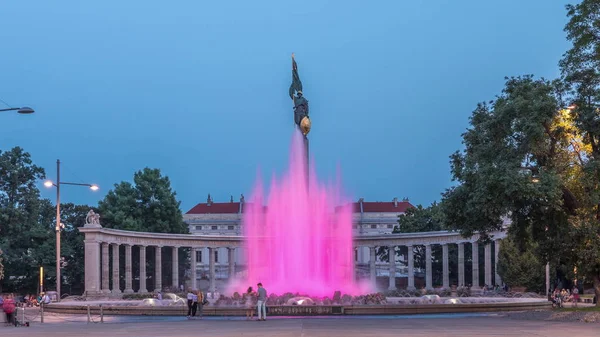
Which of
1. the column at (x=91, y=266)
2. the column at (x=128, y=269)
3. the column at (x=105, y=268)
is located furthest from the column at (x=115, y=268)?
the column at (x=91, y=266)

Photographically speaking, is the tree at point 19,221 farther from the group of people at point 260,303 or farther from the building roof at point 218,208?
the building roof at point 218,208

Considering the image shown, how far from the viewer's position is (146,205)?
353ft

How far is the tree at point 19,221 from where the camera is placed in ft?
282

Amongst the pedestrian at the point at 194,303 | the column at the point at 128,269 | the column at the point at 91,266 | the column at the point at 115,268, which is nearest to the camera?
the pedestrian at the point at 194,303

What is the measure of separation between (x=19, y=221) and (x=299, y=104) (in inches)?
1589

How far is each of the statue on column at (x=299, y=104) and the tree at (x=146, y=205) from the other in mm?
45929

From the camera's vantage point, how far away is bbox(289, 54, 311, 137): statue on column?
6109 cm

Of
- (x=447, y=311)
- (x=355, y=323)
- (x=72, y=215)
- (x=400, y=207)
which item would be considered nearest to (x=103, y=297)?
(x=72, y=215)

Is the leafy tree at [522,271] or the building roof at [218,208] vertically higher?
the building roof at [218,208]

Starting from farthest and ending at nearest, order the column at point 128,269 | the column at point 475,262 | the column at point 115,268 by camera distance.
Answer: the column at point 475,262
the column at point 128,269
the column at point 115,268

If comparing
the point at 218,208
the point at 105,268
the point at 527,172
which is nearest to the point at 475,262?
the point at 105,268

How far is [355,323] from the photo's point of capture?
34.0 m

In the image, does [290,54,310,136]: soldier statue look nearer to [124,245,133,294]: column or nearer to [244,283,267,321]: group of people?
[244,283,267,321]: group of people

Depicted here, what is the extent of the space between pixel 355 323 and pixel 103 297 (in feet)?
169
